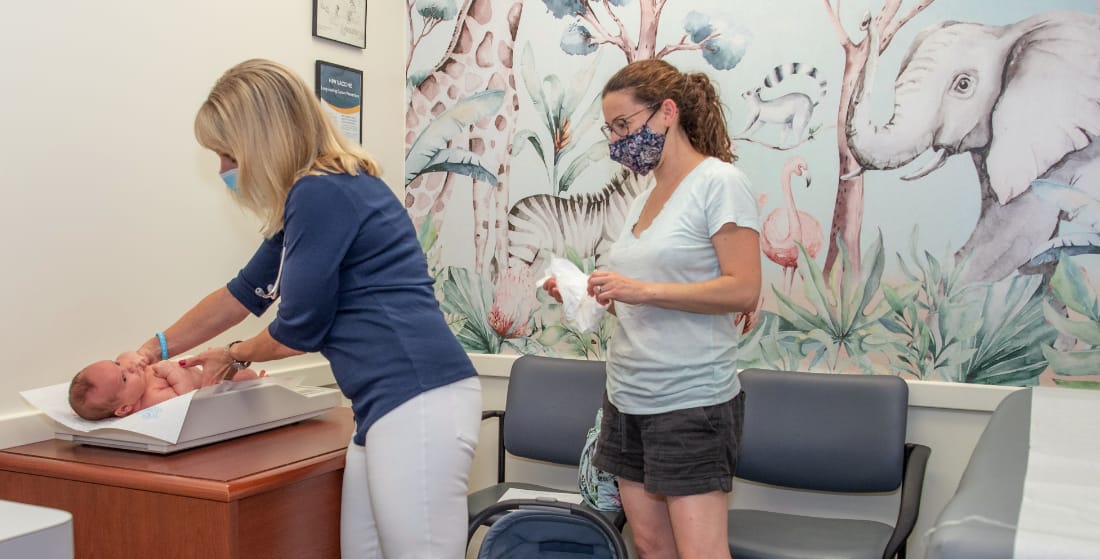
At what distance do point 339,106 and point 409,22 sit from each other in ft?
1.69

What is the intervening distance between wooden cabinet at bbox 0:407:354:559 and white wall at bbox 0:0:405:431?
25cm

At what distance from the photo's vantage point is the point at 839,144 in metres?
2.85

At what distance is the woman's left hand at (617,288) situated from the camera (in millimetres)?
1841

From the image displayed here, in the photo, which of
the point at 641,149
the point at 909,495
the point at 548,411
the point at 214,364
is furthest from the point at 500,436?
the point at 641,149

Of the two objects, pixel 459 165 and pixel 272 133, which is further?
pixel 459 165

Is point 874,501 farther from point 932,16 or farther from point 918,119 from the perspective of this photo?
point 932,16

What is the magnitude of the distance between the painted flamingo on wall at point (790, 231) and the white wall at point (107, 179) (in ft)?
5.39

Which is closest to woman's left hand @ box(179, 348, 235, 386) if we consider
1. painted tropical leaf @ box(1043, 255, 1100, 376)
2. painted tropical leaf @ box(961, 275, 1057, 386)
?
painted tropical leaf @ box(961, 275, 1057, 386)

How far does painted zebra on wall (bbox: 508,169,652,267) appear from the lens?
314 centimetres

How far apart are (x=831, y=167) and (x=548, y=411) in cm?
120

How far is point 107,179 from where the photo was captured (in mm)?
2338

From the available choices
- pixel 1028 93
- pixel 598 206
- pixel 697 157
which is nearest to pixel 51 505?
pixel 697 157

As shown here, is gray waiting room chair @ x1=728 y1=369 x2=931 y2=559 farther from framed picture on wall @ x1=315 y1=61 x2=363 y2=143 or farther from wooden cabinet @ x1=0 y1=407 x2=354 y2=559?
framed picture on wall @ x1=315 y1=61 x2=363 y2=143

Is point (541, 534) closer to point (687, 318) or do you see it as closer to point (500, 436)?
point (687, 318)
